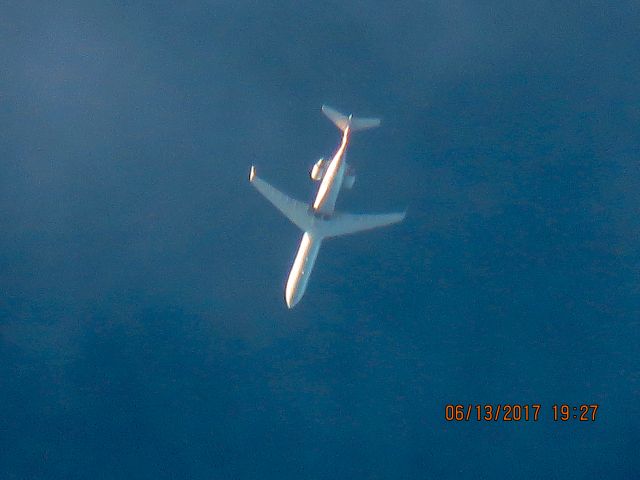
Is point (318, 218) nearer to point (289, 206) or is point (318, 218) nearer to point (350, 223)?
point (289, 206)

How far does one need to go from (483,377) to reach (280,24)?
230 feet

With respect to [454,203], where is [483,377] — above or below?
below

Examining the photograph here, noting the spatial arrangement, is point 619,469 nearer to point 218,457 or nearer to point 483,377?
point 483,377

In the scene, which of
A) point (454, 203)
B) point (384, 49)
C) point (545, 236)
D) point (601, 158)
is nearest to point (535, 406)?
point (545, 236)

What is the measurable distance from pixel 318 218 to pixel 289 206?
15.9ft

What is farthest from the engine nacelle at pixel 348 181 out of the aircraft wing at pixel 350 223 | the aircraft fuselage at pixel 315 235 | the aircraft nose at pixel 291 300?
the aircraft nose at pixel 291 300

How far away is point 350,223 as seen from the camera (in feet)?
362

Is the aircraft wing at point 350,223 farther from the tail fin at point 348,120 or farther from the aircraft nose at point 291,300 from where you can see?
the tail fin at point 348,120

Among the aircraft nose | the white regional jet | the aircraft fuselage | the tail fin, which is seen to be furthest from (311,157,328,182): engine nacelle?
the aircraft nose

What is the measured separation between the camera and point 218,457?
115m

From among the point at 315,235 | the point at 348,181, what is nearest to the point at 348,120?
the point at 348,181

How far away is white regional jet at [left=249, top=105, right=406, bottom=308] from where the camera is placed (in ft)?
356

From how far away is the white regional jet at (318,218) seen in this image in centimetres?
10844

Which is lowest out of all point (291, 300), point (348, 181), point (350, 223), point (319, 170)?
point (291, 300)
